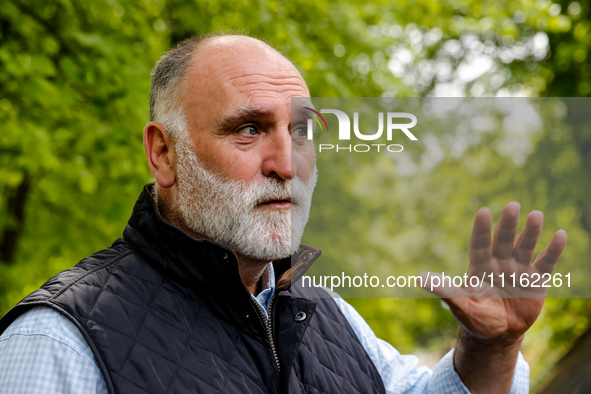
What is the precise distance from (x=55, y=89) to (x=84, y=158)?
0.78m

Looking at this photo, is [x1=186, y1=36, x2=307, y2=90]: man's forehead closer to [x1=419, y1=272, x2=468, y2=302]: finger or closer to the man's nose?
the man's nose

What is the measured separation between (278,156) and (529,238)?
756 mm

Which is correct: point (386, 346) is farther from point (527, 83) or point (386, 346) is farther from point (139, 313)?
point (527, 83)

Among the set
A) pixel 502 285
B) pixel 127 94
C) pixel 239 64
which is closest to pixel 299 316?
pixel 502 285

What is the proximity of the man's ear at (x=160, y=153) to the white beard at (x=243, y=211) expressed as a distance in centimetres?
6

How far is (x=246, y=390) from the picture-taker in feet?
5.05

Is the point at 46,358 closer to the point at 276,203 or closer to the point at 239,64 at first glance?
the point at 276,203

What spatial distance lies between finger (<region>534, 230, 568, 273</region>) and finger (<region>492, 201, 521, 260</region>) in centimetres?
8

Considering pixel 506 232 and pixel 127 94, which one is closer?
pixel 506 232

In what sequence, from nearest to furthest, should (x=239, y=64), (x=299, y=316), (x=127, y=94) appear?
(x=299, y=316)
(x=239, y=64)
(x=127, y=94)

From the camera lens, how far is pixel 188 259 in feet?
5.42

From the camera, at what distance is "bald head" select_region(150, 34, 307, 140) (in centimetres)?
185

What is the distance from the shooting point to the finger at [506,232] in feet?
4.58

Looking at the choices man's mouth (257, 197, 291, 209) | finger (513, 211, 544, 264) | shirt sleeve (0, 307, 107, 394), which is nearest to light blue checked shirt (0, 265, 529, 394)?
shirt sleeve (0, 307, 107, 394)
